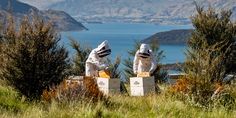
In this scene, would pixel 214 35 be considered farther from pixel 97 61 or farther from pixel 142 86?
pixel 142 86

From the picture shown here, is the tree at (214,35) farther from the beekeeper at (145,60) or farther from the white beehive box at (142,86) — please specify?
the white beehive box at (142,86)

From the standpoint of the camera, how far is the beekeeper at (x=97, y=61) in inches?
684

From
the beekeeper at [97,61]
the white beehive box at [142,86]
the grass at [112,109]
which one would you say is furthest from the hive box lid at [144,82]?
the grass at [112,109]

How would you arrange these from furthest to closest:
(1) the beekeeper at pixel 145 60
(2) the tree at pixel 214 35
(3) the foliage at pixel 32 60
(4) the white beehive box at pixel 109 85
Result: (2) the tree at pixel 214 35 < (1) the beekeeper at pixel 145 60 < (4) the white beehive box at pixel 109 85 < (3) the foliage at pixel 32 60

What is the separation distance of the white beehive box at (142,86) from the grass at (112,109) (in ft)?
10.1

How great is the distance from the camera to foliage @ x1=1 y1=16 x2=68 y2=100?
13.9 meters

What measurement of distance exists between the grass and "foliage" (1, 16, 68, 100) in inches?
26.3

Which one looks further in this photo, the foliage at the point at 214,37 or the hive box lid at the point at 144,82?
the foliage at the point at 214,37

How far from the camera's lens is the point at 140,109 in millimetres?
11930

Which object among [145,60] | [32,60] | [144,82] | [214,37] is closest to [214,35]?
[214,37]

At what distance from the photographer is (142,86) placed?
16531mm

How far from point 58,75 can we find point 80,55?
80.6 ft

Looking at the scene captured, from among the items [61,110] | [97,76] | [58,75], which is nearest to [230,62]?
[97,76]

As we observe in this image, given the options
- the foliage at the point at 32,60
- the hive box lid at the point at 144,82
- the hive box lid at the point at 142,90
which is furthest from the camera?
the hive box lid at the point at 144,82
